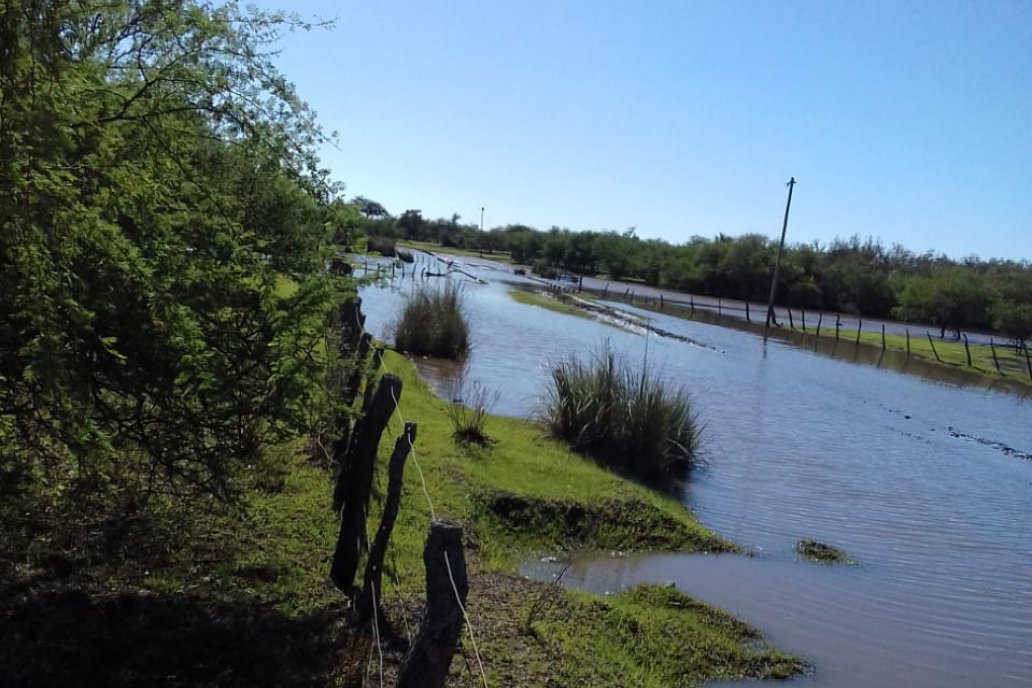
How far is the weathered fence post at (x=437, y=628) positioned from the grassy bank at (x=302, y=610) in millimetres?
1320

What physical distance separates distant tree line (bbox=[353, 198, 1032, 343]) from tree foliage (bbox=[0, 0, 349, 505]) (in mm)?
48141

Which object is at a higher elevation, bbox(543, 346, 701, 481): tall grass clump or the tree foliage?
the tree foliage

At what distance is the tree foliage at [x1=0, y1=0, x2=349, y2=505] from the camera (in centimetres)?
297

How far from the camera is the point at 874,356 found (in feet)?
123

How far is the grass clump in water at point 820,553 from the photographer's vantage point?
9352 mm

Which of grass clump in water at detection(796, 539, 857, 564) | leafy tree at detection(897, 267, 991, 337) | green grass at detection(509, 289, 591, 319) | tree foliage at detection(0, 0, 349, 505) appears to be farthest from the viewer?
leafy tree at detection(897, 267, 991, 337)

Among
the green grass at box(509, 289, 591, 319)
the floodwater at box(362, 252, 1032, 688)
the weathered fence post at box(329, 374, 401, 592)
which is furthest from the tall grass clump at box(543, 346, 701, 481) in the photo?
the green grass at box(509, 289, 591, 319)

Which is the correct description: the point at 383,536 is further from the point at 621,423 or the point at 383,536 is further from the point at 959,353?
the point at 959,353

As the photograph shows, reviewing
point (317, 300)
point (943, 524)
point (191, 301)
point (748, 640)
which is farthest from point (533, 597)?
point (943, 524)

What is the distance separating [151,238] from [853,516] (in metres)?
10.1


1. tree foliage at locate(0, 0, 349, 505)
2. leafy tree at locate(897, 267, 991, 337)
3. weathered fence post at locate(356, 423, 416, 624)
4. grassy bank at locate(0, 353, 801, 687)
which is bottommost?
grassy bank at locate(0, 353, 801, 687)

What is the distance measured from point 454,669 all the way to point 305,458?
12.7 feet

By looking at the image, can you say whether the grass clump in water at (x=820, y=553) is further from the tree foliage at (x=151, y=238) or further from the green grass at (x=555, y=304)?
→ the green grass at (x=555, y=304)

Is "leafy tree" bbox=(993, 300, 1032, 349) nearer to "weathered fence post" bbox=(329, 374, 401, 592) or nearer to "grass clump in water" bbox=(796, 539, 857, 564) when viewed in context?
"grass clump in water" bbox=(796, 539, 857, 564)
